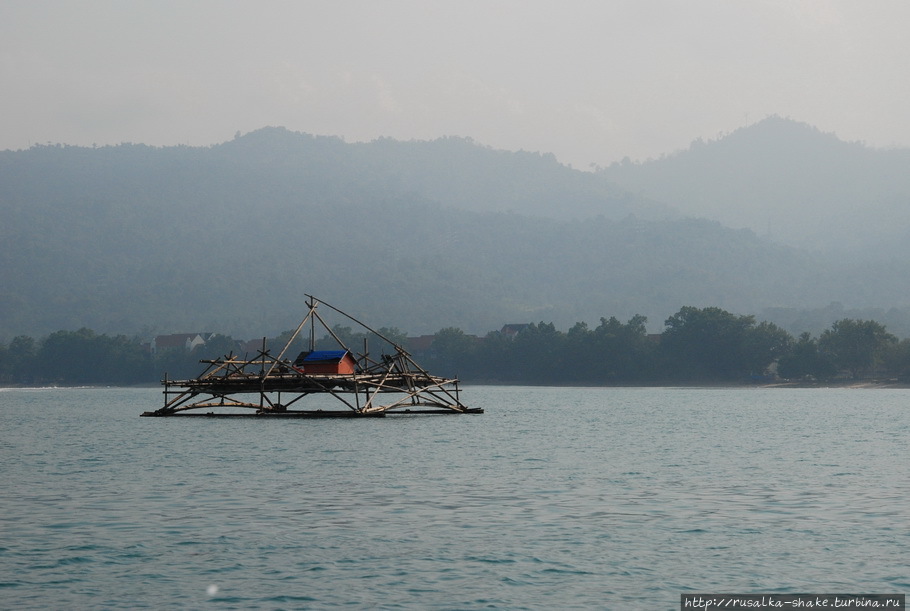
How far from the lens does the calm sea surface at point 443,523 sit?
21.4m

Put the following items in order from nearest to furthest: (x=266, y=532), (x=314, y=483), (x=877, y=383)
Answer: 1. (x=266, y=532)
2. (x=314, y=483)
3. (x=877, y=383)

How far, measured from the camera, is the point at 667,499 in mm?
33031

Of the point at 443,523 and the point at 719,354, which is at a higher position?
the point at 719,354

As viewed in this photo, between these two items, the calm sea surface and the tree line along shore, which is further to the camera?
the tree line along shore

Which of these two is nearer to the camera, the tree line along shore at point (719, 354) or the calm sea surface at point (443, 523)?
the calm sea surface at point (443, 523)

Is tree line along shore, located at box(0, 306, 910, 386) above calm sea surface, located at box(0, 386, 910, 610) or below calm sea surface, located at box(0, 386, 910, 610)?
above

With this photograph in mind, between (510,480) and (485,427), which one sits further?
(485,427)

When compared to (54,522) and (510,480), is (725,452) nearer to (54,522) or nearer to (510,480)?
(510,480)

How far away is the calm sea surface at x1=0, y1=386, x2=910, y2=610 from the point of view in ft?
70.1

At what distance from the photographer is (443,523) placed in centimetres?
2830

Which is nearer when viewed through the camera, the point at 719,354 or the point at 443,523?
the point at 443,523

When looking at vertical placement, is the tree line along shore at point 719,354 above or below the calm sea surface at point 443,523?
above

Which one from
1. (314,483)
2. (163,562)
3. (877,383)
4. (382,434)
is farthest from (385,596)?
(877,383)

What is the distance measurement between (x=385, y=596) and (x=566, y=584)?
3.64 metres
